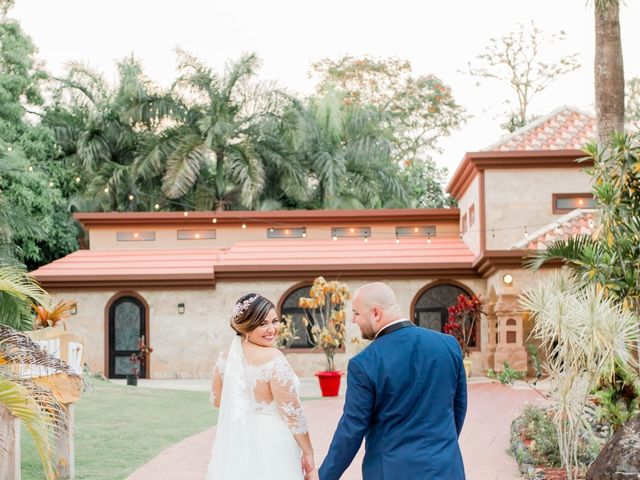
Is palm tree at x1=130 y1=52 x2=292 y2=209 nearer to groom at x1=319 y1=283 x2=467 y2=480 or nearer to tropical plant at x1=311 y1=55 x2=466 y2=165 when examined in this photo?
tropical plant at x1=311 y1=55 x2=466 y2=165

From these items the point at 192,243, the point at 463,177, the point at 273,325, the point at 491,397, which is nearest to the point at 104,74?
the point at 192,243

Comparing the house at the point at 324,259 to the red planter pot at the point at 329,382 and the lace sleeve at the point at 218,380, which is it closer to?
the red planter pot at the point at 329,382

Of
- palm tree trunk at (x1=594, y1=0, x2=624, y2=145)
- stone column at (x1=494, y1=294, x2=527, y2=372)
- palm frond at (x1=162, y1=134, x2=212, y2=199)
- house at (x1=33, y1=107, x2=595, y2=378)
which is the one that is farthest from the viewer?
palm frond at (x1=162, y1=134, x2=212, y2=199)

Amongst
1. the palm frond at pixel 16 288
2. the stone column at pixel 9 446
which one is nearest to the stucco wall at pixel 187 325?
the stone column at pixel 9 446

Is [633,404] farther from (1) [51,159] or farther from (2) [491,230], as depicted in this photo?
(1) [51,159]

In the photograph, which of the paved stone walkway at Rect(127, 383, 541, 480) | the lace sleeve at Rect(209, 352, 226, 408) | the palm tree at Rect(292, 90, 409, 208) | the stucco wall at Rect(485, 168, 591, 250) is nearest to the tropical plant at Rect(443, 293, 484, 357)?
the stucco wall at Rect(485, 168, 591, 250)

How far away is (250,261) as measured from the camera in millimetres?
26750

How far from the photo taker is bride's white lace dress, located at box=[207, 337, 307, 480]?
216 inches

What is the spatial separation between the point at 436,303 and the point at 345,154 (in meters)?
10.3

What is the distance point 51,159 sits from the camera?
34938 millimetres

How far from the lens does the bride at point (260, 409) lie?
548cm

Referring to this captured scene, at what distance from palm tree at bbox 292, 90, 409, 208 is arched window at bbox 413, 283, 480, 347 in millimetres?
8306

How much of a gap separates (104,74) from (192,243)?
31.0 ft

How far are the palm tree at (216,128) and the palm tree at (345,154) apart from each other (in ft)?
3.60
